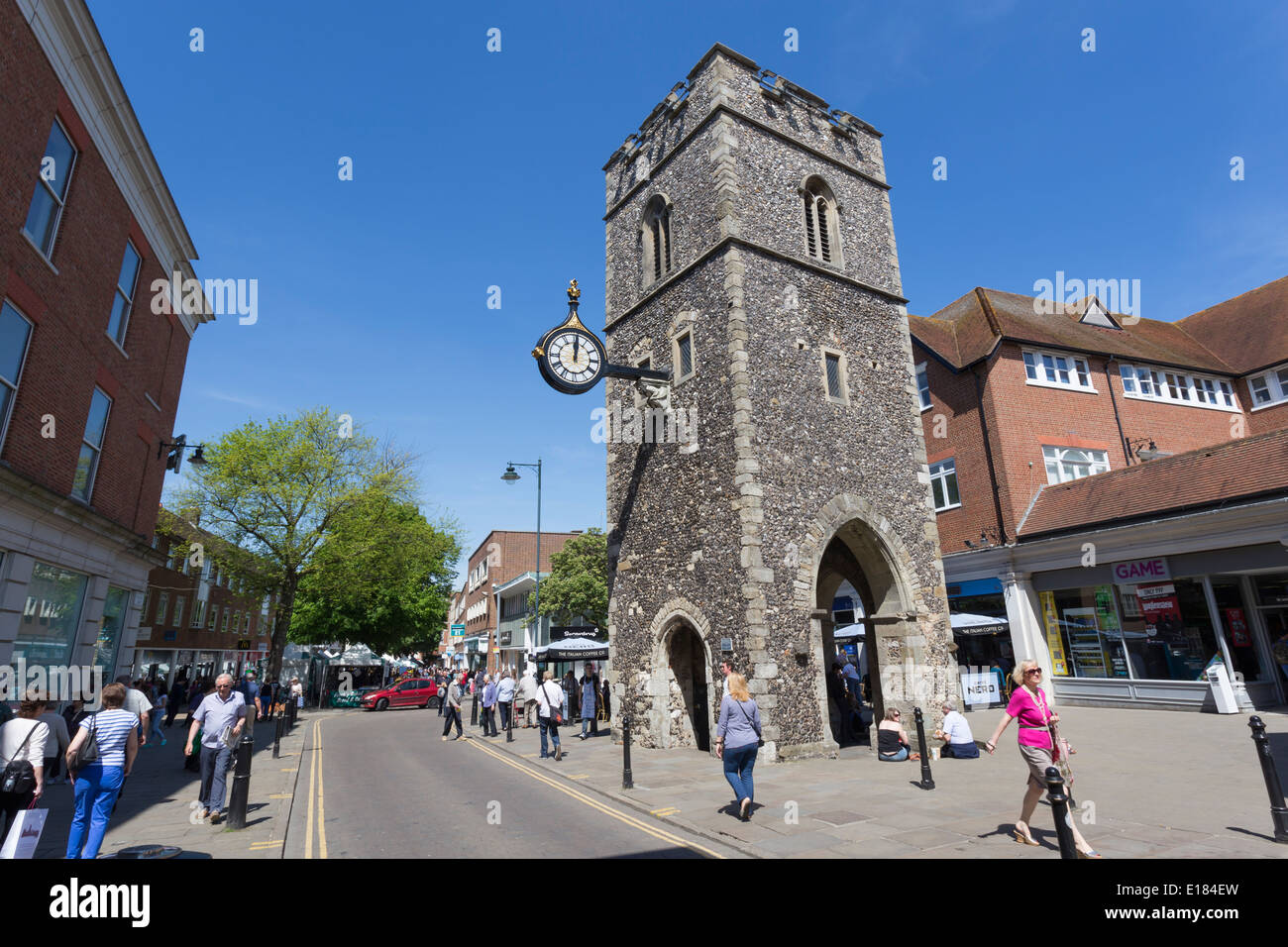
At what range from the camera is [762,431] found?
46.4ft

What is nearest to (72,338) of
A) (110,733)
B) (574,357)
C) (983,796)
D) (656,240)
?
(110,733)

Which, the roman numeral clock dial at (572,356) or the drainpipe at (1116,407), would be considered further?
the drainpipe at (1116,407)

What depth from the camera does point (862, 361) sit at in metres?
16.8

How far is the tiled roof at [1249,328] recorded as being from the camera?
25.1 m

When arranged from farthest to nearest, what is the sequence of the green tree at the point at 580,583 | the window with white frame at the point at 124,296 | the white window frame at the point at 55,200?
the green tree at the point at 580,583 < the window with white frame at the point at 124,296 < the white window frame at the point at 55,200

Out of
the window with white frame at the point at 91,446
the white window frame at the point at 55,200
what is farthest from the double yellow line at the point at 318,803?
the white window frame at the point at 55,200

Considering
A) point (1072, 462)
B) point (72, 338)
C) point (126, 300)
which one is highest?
point (126, 300)

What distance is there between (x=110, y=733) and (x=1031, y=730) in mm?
9431

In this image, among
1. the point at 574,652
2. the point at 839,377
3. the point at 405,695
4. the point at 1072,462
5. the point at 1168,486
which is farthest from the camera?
the point at 405,695

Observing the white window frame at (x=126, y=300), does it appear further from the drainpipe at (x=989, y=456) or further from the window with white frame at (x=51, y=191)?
the drainpipe at (x=989, y=456)

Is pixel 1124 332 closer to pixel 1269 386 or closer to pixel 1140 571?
pixel 1269 386


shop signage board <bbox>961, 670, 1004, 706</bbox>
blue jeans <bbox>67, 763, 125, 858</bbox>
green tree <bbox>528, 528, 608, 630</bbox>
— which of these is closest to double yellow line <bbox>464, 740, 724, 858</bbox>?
blue jeans <bbox>67, 763, 125, 858</bbox>

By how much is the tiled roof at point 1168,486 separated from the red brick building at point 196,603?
25.6 m
